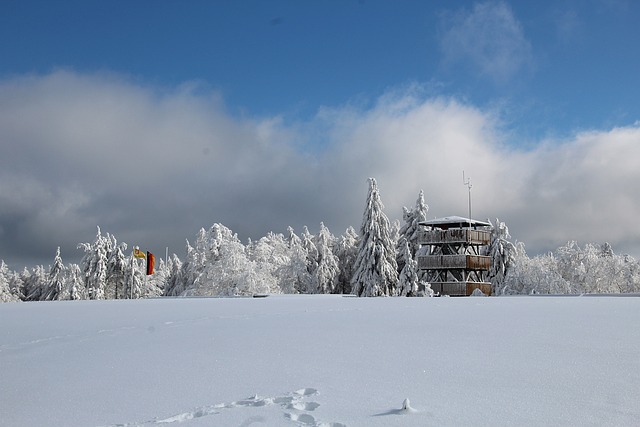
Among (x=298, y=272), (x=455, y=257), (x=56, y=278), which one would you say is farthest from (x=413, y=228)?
(x=56, y=278)

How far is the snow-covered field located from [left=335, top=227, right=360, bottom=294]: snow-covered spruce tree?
56999 mm

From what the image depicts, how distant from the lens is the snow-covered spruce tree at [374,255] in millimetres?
51094

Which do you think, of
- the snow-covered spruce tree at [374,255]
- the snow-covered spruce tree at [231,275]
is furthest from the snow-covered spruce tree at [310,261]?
the snow-covered spruce tree at [374,255]

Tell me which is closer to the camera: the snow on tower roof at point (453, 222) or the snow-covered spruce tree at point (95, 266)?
the snow on tower roof at point (453, 222)

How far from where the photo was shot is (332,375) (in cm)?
645

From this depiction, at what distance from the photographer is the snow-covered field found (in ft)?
16.6

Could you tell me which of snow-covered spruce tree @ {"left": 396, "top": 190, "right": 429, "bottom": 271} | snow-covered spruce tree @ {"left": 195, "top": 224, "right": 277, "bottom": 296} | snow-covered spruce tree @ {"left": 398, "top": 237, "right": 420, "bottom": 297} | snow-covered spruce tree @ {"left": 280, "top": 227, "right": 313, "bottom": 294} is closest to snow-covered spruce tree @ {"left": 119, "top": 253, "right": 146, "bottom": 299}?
snow-covered spruce tree @ {"left": 195, "top": 224, "right": 277, "bottom": 296}

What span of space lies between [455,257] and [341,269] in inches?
881

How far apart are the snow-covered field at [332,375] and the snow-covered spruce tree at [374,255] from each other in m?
40.1

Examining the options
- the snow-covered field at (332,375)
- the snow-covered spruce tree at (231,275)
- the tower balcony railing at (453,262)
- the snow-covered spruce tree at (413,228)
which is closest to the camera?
the snow-covered field at (332,375)

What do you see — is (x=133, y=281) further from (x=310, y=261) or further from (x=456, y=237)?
(x=456, y=237)

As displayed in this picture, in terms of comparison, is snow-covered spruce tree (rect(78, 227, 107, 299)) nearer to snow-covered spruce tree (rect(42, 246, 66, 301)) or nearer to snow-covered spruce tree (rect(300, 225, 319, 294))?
snow-covered spruce tree (rect(42, 246, 66, 301))

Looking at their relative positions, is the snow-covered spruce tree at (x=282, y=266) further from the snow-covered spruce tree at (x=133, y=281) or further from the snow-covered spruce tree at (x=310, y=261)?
the snow-covered spruce tree at (x=133, y=281)

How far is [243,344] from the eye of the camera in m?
8.87
